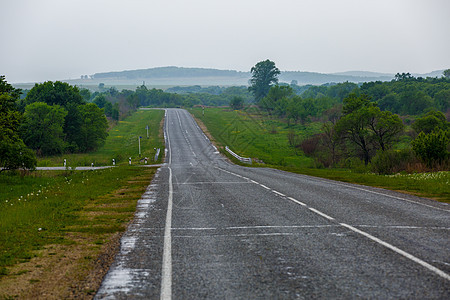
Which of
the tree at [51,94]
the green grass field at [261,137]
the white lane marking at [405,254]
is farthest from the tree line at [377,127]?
the tree at [51,94]

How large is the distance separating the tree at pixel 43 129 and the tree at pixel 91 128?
→ 21.8 feet

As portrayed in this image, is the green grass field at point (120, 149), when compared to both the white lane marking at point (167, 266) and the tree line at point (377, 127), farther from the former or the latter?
the white lane marking at point (167, 266)

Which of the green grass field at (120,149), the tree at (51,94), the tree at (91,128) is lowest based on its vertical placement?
the green grass field at (120,149)

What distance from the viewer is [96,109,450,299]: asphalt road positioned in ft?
17.5

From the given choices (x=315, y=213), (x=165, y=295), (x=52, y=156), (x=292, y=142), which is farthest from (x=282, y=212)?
(x=292, y=142)

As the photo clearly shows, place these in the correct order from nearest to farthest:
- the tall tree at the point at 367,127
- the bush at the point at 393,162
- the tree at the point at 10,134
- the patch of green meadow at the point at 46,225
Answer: the patch of green meadow at the point at 46,225 → the bush at the point at 393,162 → the tree at the point at 10,134 → the tall tree at the point at 367,127

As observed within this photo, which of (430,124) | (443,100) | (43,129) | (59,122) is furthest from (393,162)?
(443,100)

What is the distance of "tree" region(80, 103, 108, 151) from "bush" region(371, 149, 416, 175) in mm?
52453

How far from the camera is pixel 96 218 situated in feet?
35.4

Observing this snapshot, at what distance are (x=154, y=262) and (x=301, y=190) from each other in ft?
34.5

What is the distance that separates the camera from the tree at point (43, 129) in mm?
62719

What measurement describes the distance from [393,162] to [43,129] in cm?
5217

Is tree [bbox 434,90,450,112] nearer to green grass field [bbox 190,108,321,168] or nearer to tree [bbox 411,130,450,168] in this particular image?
green grass field [bbox 190,108,321,168]

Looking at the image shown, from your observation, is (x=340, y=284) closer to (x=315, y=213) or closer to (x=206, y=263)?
(x=206, y=263)
